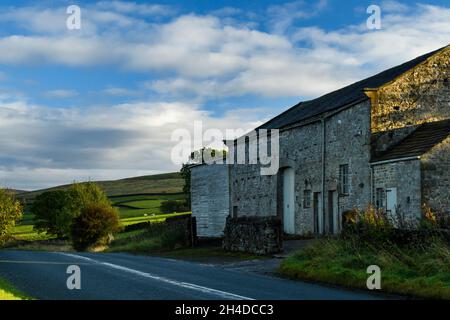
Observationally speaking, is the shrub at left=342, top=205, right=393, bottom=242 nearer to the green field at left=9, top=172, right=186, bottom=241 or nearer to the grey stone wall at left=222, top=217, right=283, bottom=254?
the grey stone wall at left=222, top=217, right=283, bottom=254

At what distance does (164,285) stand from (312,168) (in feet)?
64.3

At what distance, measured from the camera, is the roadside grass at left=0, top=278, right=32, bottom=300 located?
10.8 m

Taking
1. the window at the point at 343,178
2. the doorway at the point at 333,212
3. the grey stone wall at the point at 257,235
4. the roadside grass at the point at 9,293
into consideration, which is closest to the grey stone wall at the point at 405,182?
the window at the point at 343,178

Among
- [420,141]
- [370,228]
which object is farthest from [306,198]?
[370,228]

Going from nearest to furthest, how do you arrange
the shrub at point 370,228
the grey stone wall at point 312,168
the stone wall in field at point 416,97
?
1. the shrub at point 370,228
2. the stone wall in field at point 416,97
3. the grey stone wall at point 312,168

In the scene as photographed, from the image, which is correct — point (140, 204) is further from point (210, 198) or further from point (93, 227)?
point (210, 198)

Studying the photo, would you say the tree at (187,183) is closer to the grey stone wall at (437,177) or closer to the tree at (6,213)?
the tree at (6,213)

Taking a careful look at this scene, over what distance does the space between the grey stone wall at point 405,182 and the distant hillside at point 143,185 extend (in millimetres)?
73034

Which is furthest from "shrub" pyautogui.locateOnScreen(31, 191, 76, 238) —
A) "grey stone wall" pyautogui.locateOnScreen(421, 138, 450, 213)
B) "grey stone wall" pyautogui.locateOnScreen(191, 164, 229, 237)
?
"grey stone wall" pyautogui.locateOnScreen(421, 138, 450, 213)

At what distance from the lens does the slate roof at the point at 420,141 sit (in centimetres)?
2497

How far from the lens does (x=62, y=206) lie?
266 ft

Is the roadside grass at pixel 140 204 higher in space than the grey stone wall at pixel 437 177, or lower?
lower
